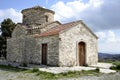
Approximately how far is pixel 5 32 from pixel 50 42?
20.5 metres

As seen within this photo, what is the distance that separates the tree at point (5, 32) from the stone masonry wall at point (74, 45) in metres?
20.8

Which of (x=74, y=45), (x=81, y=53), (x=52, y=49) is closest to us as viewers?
(x=52, y=49)

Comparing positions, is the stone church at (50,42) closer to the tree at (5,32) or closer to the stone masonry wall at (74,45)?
the stone masonry wall at (74,45)

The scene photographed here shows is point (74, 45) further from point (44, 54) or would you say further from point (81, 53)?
point (44, 54)

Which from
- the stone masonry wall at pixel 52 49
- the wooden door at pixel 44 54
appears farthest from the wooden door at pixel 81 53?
the wooden door at pixel 44 54

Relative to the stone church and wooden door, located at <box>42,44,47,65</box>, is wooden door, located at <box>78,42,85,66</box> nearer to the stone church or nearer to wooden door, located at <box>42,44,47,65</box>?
the stone church

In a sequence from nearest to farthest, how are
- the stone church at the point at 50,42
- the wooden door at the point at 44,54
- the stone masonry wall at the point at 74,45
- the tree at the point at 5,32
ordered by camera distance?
the stone masonry wall at the point at 74,45 < the stone church at the point at 50,42 < the wooden door at the point at 44,54 < the tree at the point at 5,32

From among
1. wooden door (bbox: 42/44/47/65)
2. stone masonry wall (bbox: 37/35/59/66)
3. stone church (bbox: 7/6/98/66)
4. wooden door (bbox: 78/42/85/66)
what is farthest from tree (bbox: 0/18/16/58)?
wooden door (bbox: 78/42/85/66)

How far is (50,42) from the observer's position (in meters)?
20.2

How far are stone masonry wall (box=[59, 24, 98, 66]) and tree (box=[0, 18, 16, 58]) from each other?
819 inches

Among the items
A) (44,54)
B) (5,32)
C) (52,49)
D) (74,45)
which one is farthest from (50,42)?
(5,32)

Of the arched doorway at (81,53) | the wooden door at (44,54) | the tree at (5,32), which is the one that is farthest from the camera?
the tree at (5,32)

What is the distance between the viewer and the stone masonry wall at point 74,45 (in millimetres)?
19125

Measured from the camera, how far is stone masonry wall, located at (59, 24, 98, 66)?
19125mm
